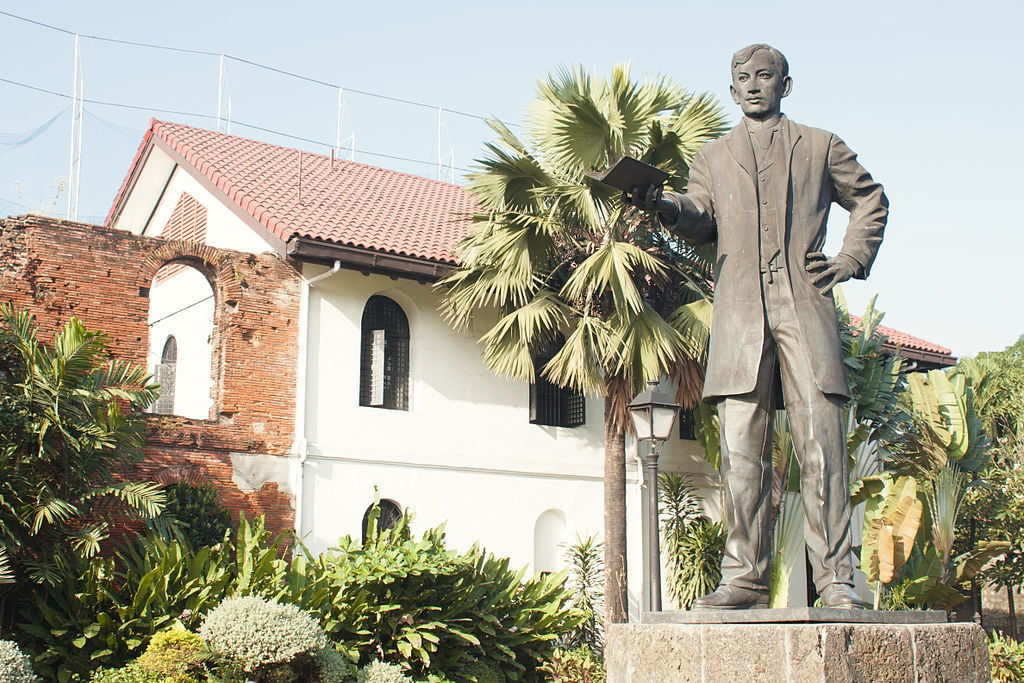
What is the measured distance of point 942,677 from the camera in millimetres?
4430

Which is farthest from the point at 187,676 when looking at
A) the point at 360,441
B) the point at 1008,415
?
the point at 1008,415

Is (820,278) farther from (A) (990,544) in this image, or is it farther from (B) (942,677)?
(A) (990,544)

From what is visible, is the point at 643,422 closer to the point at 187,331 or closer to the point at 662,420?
the point at 662,420

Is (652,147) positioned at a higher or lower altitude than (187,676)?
higher

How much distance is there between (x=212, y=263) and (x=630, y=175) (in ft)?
37.2

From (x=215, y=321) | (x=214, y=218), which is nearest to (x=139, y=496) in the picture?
(x=215, y=321)

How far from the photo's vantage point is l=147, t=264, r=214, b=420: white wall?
19.6 meters

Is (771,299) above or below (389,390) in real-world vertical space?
below

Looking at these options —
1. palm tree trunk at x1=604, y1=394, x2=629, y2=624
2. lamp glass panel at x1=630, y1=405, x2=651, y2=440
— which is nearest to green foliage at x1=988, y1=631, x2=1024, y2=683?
lamp glass panel at x1=630, y1=405, x2=651, y2=440

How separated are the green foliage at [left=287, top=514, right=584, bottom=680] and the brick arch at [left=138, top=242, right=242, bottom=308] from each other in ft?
13.9

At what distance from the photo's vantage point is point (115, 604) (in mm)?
11055

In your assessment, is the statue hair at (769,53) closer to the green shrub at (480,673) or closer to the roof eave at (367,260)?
the green shrub at (480,673)

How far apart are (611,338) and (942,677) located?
10.6 metres

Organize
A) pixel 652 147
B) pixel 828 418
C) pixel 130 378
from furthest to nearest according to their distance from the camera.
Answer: pixel 652 147 < pixel 130 378 < pixel 828 418
